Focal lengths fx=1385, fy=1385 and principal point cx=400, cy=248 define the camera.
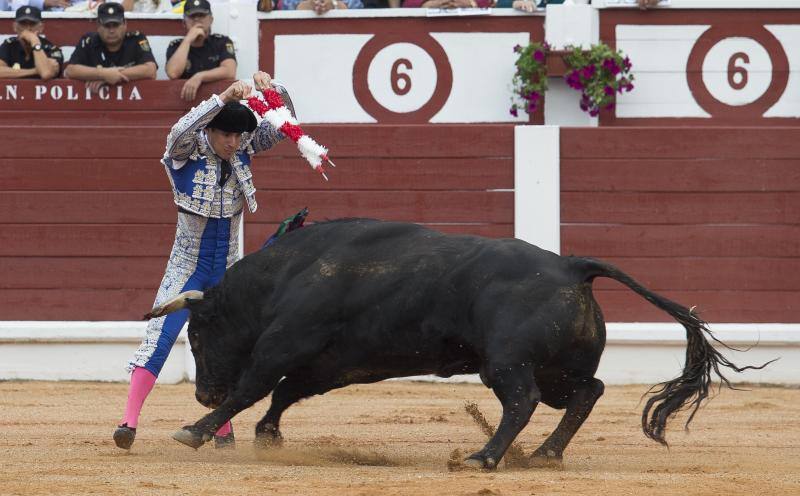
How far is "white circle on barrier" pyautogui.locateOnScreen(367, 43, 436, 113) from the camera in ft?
27.7

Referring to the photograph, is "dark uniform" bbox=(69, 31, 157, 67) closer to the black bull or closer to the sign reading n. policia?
the sign reading n. policia

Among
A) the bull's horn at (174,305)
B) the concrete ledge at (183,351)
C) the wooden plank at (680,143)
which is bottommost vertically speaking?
the concrete ledge at (183,351)

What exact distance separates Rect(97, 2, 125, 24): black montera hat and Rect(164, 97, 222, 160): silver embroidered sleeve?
10.4ft

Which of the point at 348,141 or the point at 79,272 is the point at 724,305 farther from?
the point at 79,272

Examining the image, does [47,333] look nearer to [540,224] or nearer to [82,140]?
[82,140]

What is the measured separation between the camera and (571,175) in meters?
7.68

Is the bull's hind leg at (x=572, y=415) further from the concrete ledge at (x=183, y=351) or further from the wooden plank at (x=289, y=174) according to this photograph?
the wooden plank at (x=289, y=174)

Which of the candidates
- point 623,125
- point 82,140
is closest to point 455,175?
point 623,125

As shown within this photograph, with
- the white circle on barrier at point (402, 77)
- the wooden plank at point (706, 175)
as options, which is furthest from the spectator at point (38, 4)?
the wooden plank at point (706, 175)

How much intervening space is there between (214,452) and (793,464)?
79.1 inches

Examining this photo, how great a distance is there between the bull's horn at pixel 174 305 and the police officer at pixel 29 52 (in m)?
3.56

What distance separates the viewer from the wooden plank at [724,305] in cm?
761

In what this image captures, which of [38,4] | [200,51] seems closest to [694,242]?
[200,51]

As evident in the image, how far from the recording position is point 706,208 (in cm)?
763
